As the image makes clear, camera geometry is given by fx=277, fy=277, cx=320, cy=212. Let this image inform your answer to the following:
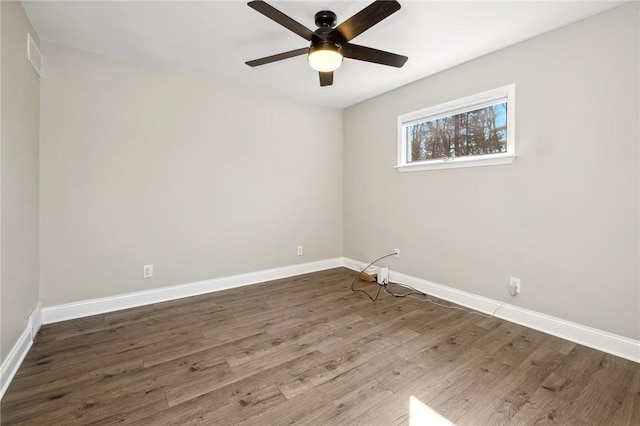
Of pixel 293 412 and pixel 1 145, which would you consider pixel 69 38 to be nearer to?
pixel 1 145

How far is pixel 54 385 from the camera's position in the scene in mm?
1620

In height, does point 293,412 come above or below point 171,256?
below

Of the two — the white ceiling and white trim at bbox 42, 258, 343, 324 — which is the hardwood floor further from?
the white ceiling

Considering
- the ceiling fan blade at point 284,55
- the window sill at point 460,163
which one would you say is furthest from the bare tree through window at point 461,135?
the ceiling fan blade at point 284,55

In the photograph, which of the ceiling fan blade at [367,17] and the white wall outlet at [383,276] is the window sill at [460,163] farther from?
the ceiling fan blade at [367,17]

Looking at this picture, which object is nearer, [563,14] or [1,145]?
[1,145]

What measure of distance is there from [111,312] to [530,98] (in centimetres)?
422

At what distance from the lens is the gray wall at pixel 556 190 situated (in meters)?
1.92

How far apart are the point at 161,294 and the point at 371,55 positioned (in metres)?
2.98

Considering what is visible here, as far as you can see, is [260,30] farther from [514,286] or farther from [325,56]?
[514,286]

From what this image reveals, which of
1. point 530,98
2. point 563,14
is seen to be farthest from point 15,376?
point 563,14

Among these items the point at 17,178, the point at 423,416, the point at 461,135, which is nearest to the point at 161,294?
the point at 17,178

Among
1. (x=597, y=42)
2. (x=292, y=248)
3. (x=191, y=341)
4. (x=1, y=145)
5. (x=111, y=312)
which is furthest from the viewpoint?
(x=292, y=248)

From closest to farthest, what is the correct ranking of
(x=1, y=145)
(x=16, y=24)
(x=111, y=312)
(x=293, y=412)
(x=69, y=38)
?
(x=293, y=412)
(x=1, y=145)
(x=16, y=24)
(x=69, y=38)
(x=111, y=312)
